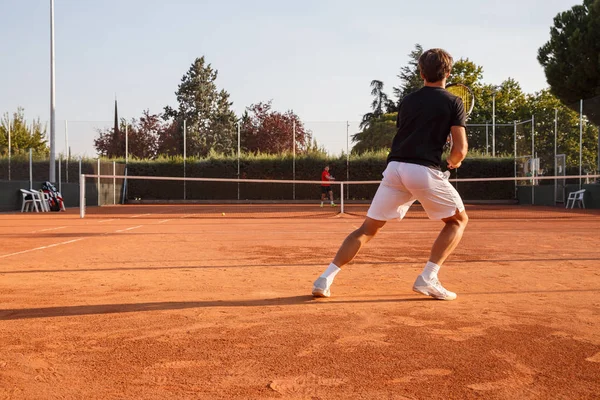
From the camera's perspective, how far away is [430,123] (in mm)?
4387

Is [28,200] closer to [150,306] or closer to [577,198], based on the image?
[577,198]

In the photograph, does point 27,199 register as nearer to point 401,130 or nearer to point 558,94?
point 401,130

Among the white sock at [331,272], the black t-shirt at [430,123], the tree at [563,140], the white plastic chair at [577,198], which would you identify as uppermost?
the tree at [563,140]

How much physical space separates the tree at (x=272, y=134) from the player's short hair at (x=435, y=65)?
27036 millimetres

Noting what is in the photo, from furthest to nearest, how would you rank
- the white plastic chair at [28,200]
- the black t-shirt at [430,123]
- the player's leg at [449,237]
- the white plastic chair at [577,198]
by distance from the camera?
the white plastic chair at [577,198] < the white plastic chair at [28,200] < the player's leg at [449,237] < the black t-shirt at [430,123]

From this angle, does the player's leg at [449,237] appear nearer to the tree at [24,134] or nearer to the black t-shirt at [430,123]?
the black t-shirt at [430,123]

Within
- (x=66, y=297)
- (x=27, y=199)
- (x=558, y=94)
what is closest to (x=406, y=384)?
(x=66, y=297)

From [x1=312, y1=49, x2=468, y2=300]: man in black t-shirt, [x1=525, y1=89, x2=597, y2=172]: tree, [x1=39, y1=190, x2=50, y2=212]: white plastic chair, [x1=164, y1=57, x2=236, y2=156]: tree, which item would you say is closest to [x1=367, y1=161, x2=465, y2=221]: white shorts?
[x1=312, y1=49, x2=468, y2=300]: man in black t-shirt

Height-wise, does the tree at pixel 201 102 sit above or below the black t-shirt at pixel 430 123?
above

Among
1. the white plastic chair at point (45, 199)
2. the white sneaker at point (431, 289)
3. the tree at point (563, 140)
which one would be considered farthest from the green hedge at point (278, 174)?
the white sneaker at point (431, 289)

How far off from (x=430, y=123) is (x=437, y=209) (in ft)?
1.88

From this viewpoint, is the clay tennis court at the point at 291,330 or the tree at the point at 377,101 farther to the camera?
the tree at the point at 377,101

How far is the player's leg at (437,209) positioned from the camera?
438 centimetres

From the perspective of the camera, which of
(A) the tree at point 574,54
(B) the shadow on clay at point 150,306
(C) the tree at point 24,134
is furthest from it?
(C) the tree at point 24,134
